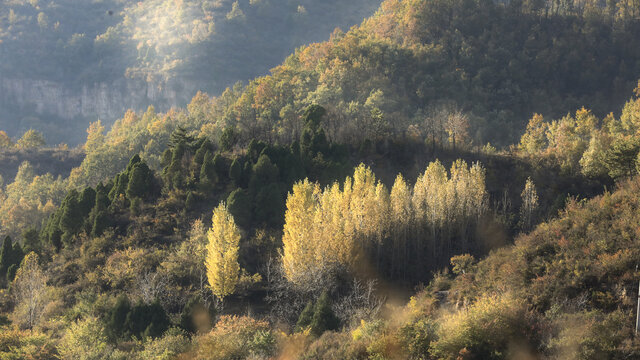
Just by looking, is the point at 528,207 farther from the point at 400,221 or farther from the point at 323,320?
the point at 323,320

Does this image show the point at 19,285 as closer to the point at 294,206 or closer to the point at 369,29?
the point at 294,206

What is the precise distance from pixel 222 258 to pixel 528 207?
29.8 meters

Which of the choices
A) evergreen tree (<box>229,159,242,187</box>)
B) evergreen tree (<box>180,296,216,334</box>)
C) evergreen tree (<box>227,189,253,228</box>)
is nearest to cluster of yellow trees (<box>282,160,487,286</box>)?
evergreen tree (<box>227,189,253,228</box>)

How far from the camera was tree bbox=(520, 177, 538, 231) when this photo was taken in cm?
5531

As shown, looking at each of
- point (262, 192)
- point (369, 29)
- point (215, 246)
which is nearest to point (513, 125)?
point (369, 29)

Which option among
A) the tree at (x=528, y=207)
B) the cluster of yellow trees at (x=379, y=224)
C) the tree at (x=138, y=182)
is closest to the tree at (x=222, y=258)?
the cluster of yellow trees at (x=379, y=224)

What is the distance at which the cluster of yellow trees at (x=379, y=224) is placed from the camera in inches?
1847

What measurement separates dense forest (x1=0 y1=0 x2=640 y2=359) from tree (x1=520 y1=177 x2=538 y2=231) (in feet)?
1.82

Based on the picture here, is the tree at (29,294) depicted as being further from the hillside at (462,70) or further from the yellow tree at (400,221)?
the hillside at (462,70)

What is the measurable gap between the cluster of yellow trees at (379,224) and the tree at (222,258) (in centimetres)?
432

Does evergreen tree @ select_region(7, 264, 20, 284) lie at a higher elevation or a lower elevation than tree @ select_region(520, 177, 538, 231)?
lower

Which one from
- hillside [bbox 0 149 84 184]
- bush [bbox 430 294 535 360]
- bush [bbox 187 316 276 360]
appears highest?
bush [bbox 430 294 535 360]

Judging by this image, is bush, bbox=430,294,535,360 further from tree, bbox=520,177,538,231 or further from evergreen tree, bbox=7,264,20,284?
evergreen tree, bbox=7,264,20,284

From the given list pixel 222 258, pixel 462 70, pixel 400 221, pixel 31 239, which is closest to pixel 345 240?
pixel 400 221
